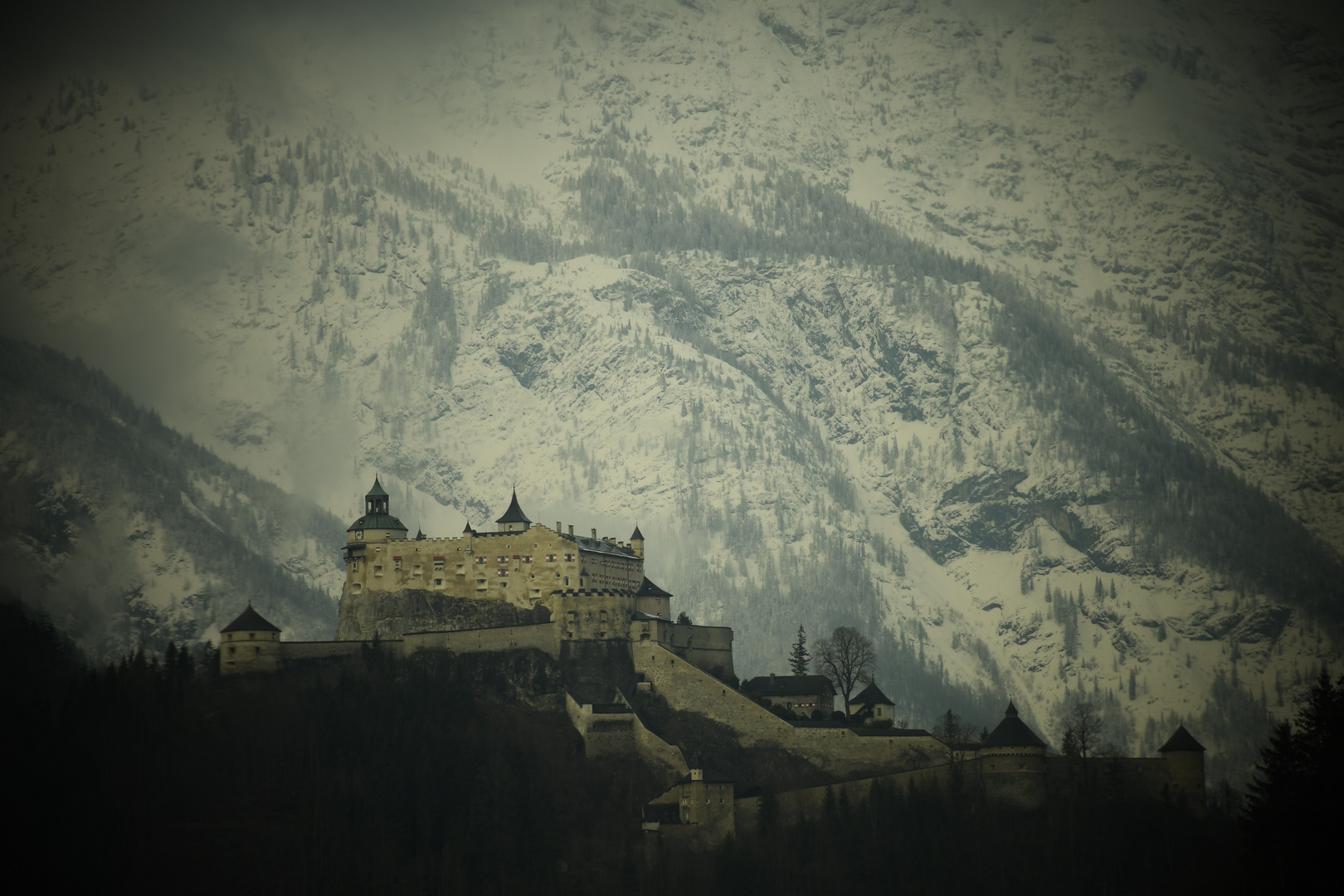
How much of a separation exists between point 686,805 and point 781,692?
17.4 meters

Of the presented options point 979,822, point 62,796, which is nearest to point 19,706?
point 62,796

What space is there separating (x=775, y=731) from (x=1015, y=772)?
15.6 metres

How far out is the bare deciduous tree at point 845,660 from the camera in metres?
137

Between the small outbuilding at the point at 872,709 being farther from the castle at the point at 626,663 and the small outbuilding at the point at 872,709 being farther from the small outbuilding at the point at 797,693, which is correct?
the small outbuilding at the point at 797,693

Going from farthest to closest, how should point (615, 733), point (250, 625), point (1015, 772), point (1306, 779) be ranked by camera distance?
1. point (250, 625)
2. point (615, 733)
3. point (1015, 772)
4. point (1306, 779)

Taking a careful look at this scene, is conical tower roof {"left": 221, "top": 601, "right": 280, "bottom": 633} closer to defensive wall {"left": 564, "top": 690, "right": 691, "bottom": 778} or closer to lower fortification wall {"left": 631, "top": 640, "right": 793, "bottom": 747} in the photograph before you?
defensive wall {"left": 564, "top": 690, "right": 691, "bottom": 778}

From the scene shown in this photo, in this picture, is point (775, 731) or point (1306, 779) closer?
point (1306, 779)

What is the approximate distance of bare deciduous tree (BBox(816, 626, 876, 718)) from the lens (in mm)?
137375

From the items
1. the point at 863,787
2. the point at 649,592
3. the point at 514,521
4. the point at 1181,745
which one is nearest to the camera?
the point at 863,787

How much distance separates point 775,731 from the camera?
120688mm

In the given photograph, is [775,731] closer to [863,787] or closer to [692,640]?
[863,787]

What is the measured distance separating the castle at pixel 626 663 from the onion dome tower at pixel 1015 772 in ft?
0.25

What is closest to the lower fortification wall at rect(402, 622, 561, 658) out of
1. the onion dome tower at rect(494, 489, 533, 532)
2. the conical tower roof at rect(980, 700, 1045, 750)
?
the onion dome tower at rect(494, 489, 533, 532)

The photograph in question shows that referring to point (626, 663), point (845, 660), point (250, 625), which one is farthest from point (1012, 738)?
point (250, 625)
